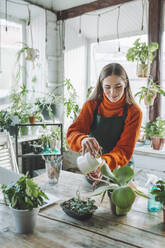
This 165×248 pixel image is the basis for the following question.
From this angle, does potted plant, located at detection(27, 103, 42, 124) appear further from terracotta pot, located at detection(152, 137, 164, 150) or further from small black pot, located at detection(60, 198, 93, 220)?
small black pot, located at detection(60, 198, 93, 220)

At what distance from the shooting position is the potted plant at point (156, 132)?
279cm

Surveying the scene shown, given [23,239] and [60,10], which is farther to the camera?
[60,10]

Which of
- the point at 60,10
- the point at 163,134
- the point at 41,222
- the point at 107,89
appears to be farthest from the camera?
the point at 60,10

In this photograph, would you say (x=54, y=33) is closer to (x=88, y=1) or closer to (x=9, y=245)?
(x=88, y=1)

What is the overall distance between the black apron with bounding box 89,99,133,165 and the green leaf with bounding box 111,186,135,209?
685mm

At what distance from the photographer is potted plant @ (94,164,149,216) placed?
98 cm

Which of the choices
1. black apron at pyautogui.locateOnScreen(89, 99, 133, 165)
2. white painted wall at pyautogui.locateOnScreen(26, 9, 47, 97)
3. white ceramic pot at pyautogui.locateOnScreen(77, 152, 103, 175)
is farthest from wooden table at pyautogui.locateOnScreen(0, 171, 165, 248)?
white painted wall at pyautogui.locateOnScreen(26, 9, 47, 97)

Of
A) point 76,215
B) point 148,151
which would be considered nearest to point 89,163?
point 76,215

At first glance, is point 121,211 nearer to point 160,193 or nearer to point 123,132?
point 160,193

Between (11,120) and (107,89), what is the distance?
66.4 inches

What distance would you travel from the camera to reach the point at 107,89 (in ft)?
5.00

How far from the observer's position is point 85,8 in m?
3.40

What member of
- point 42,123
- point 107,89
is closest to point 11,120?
point 42,123

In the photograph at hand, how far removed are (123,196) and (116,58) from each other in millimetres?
2793
